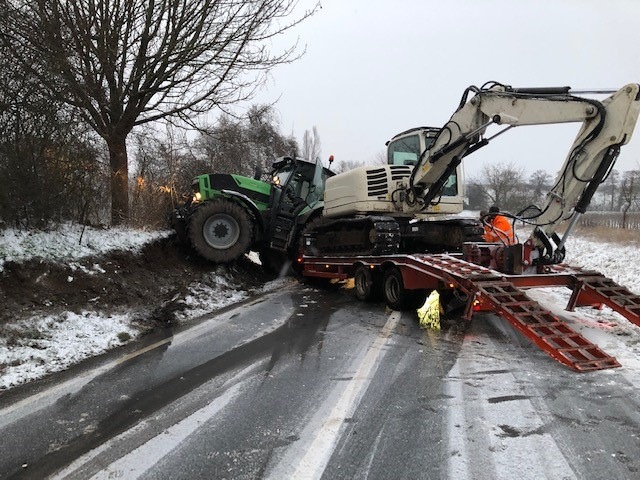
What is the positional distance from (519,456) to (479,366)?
1977 mm

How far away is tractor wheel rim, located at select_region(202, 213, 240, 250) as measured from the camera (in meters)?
10.8

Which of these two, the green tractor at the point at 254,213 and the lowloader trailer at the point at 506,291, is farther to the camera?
the green tractor at the point at 254,213

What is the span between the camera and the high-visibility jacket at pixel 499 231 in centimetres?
955

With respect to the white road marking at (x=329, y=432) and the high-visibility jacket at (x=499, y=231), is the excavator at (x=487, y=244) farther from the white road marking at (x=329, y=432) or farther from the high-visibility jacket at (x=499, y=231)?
the white road marking at (x=329, y=432)

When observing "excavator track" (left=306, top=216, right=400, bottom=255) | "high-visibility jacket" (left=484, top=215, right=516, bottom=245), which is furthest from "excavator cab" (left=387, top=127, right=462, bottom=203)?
"excavator track" (left=306, top=216, right=400, bottom=255)

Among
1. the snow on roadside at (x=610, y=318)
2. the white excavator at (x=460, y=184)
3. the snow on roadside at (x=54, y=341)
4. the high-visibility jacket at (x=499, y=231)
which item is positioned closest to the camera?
the snow on roadside at (x=54, y=341)

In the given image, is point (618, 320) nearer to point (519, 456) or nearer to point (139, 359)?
point (519, 456)

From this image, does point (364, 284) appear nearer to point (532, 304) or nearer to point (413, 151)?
point (413, 151)

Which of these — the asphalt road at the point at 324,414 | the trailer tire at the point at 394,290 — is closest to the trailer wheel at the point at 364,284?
the trailer tire at the point at 394,290

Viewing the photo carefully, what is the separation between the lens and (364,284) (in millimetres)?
9148

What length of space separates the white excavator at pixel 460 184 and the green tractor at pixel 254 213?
2.61 feet

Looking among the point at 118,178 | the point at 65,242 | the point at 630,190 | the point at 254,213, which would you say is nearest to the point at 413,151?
the point at 254,213

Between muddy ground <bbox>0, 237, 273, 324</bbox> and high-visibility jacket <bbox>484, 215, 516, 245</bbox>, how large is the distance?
5.86 metres

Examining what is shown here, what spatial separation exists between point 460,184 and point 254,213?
183 inches
